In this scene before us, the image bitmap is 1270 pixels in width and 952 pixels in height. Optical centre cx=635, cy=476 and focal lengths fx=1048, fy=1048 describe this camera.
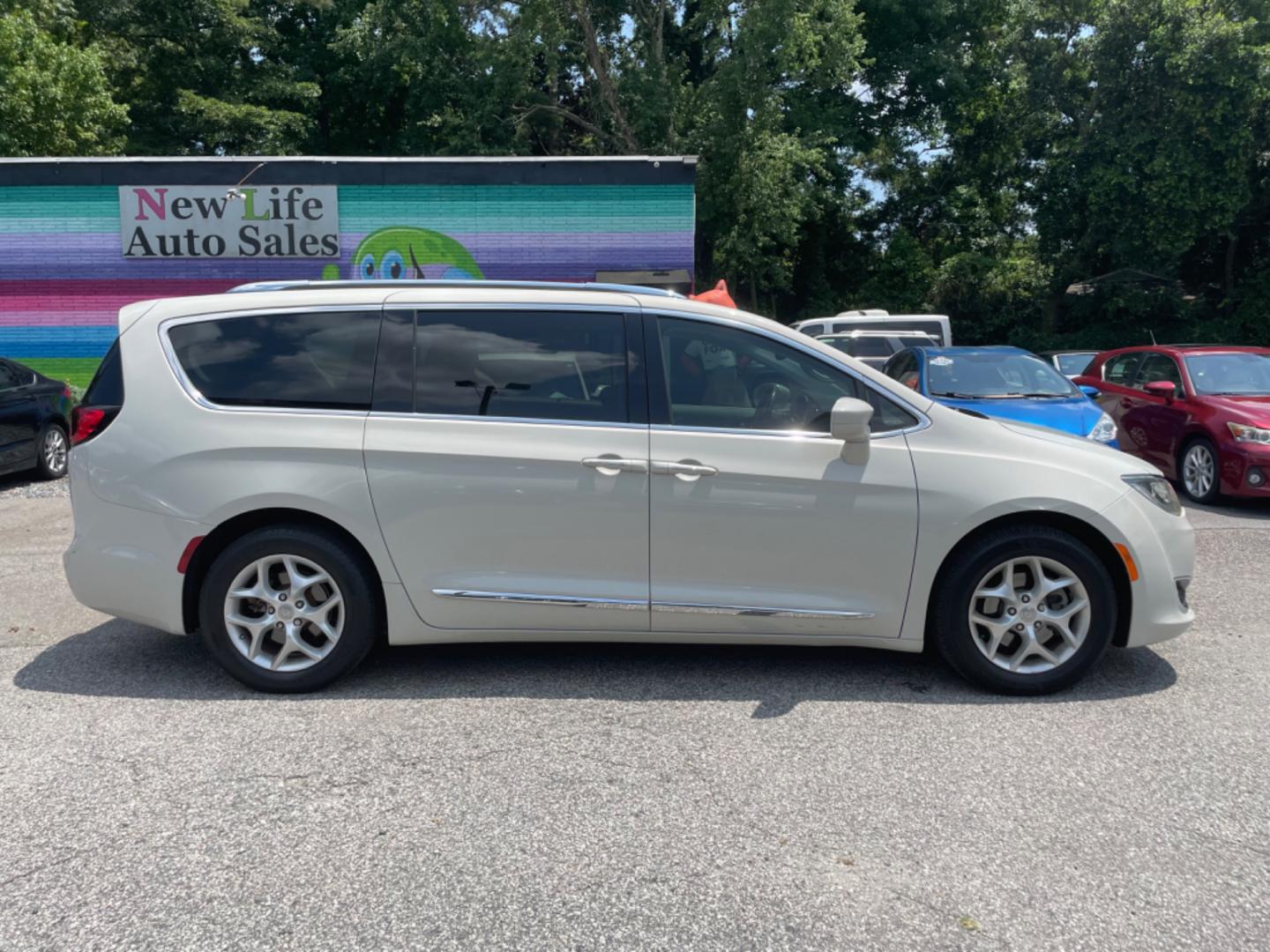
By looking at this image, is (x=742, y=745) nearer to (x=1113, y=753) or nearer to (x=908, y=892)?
(x=908, y=892)

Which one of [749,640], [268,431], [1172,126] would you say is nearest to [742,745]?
[749,640]

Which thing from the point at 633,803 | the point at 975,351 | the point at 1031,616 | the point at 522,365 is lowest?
the point at 633,803

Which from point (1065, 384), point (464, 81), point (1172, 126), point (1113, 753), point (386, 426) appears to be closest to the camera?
point (1113, 753)

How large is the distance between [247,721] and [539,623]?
128 centimetres

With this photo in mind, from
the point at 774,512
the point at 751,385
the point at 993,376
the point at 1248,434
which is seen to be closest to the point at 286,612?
the point at 774,512

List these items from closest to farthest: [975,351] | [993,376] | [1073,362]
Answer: [993,376]
[975,351]
[1073,362]

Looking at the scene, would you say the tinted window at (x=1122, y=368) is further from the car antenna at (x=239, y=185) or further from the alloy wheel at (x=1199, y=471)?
the car antenna at (x=239, y=185)

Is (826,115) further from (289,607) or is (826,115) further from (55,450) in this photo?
(289,607)

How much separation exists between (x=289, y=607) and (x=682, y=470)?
1827 millimetres

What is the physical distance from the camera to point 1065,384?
9.77 m

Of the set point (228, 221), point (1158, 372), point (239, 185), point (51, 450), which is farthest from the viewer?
point (228, 221)

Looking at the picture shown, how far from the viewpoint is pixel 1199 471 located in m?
9.79

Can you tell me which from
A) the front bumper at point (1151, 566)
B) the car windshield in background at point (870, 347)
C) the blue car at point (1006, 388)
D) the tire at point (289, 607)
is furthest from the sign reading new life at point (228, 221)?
the front bumper at point (1151, 566)

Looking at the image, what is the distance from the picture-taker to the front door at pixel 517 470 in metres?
4.54
